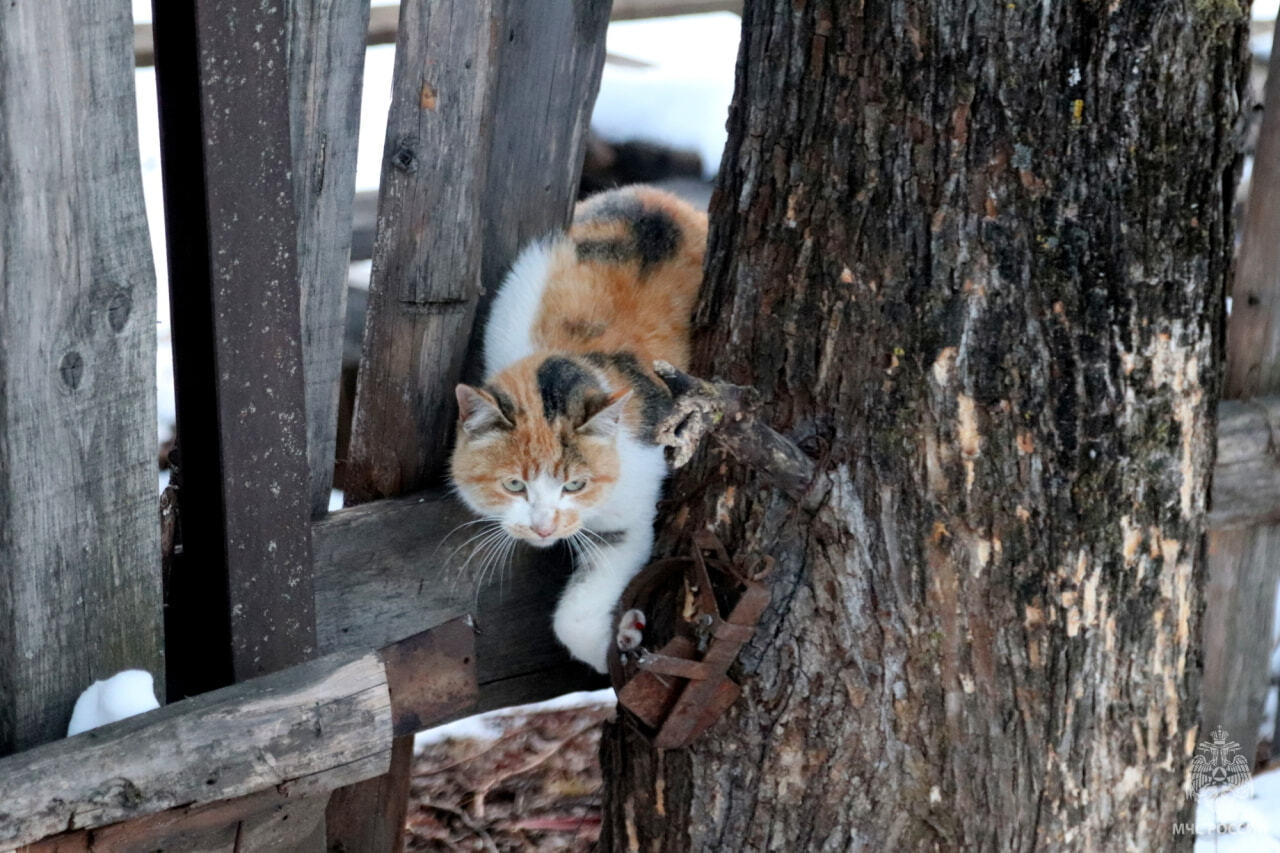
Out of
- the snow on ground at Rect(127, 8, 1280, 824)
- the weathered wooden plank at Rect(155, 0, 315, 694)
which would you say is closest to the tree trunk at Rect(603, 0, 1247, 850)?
the weathered wooden plank at Rect(155, 0, 315, 694)

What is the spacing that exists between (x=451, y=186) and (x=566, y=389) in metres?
0.46

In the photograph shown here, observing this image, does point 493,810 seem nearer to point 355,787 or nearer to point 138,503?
point 355,787

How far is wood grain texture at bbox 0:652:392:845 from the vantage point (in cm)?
163

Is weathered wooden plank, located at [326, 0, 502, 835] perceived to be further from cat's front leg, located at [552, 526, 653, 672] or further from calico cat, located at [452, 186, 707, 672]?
cat's front leg, located at [552, 526, 653, 672]

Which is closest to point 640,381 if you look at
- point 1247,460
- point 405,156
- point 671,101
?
point 405,156

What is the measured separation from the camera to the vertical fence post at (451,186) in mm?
2219

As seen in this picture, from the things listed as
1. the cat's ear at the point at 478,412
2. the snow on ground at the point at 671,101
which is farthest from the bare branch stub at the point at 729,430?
the snow on ground at the point at 671,101

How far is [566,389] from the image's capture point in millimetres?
2529

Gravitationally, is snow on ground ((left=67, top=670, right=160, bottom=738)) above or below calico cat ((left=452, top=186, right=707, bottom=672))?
below

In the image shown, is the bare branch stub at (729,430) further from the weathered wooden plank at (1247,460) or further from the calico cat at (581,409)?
the weathered wooden plank at (1247,460)

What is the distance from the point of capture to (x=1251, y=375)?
309 cm

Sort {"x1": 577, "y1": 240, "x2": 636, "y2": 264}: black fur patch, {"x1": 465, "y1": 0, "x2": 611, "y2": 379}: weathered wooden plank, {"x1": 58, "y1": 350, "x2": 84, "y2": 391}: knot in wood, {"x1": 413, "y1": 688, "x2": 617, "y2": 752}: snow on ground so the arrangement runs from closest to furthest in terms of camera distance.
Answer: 1. {"x1": 58, "y1": 350, "x2": 84, "y2": 391}: knot in wood
2. {"x1": 465, "y1": 0, "x2": 611, "y2": 379}: weathered wooden plank
3. {"x1": 577, "y1": 240, "x2": 636, "y2": 264}: black fur patch
4. {"x1": 413, "y1": 688, "x2": 617, "y2": 752}: snow on ground

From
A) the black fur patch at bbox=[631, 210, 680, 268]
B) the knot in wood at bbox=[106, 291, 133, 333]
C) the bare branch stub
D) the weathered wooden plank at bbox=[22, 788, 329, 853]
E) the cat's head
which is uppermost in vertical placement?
the black fur patch at bbox=[631, 210, 680, 268]

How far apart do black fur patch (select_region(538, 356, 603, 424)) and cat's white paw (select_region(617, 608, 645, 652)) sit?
43 cm
